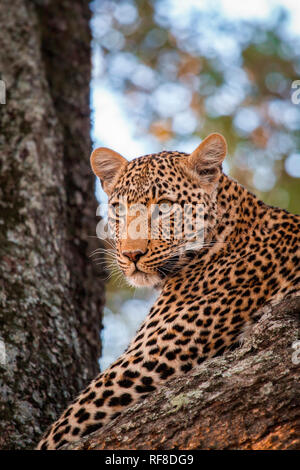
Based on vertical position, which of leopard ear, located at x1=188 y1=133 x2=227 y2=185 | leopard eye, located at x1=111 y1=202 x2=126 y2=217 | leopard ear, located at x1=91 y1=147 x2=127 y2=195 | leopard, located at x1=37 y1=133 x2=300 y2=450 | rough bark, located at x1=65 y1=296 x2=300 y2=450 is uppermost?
leopard ear, located at x1=91 y1=147 x2=127 y2=195

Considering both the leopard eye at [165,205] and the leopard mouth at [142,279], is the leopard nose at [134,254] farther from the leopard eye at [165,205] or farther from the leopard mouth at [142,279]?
the leopard eye at [165,205]

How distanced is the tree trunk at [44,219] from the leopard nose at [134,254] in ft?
3.15

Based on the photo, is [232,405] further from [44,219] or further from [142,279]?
[44,219]

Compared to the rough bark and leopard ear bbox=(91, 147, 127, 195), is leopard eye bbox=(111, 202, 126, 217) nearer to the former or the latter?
leopard ear bbox=(91, 147, 127, 195)

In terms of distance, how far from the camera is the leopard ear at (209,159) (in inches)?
231

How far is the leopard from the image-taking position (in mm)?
4863

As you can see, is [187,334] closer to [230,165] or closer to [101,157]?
[101,157]

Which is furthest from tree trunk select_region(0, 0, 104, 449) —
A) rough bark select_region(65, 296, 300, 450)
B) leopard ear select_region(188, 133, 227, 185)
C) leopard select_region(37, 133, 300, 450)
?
leopard ear select_region(188, 133, 227, 185)

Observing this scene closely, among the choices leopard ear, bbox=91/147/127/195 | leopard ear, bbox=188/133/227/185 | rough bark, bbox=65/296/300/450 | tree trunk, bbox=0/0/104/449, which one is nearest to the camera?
rough bark, bbox=65/296/300/450

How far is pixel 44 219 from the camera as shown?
6.62 meters

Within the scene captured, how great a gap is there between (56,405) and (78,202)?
2750 mm

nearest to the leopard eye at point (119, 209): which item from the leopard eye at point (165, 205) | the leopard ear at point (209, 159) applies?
the leopard eye at point (165, 205)

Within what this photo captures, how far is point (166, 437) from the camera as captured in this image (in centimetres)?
379

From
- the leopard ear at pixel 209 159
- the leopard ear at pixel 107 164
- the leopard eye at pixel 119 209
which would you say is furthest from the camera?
the leopard ear at pixel 107 164
